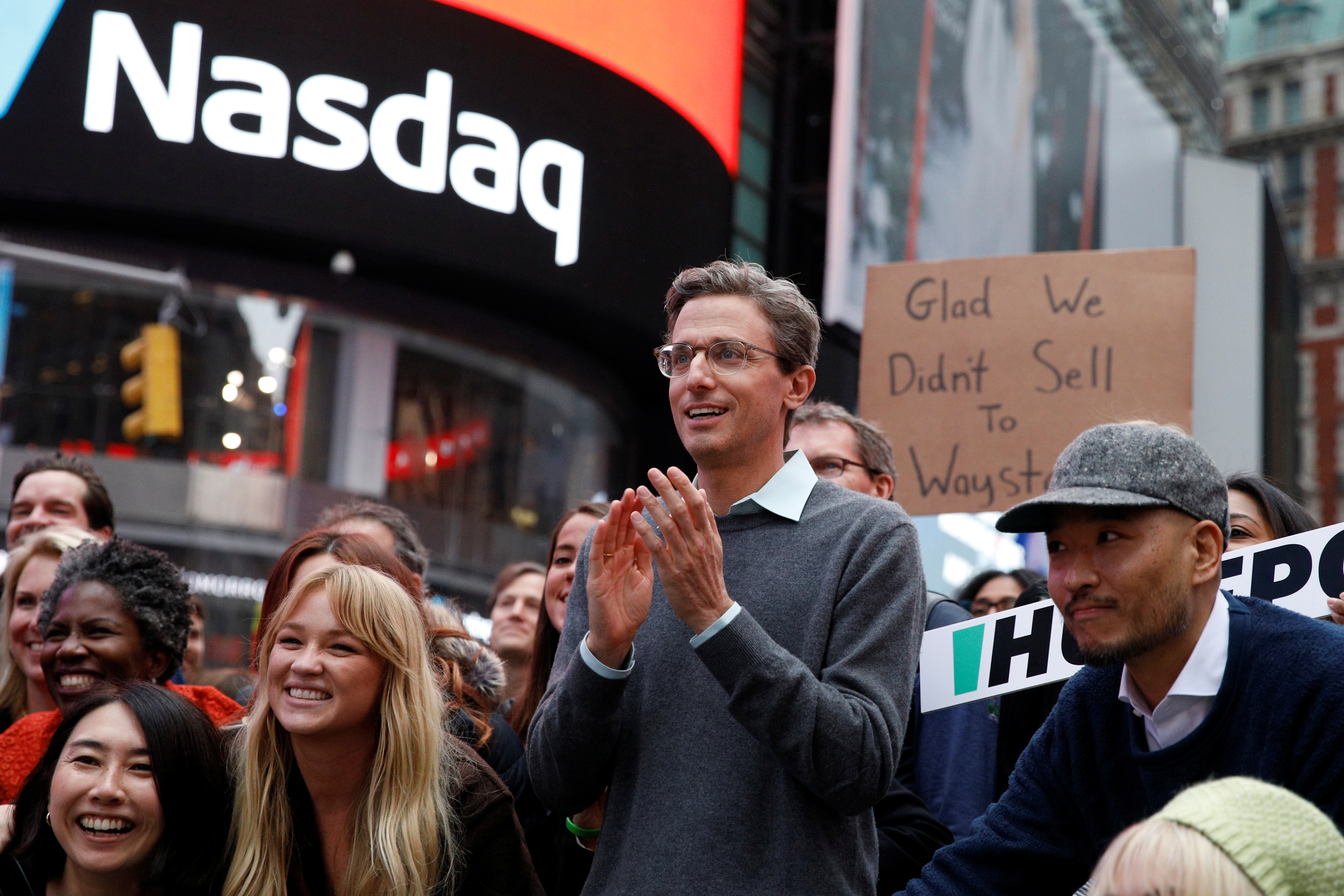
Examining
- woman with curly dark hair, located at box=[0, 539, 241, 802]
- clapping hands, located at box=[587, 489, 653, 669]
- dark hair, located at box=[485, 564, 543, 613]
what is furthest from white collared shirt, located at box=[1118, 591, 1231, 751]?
dark hair, located at box=[485, 564, 543, 613]

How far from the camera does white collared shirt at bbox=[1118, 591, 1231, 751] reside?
8.21ft

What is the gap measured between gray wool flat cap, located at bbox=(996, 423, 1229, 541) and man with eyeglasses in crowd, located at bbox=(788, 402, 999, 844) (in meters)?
1.13

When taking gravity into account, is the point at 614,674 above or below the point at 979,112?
below

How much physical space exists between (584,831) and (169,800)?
3.13 ft

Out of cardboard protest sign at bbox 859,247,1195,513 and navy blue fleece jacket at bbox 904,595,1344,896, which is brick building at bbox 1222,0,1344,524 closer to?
cardboard protest sign at bbox 859,247,1195,513

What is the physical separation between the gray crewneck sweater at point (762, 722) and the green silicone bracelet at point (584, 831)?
260 mm

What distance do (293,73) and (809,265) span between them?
8.32 meters

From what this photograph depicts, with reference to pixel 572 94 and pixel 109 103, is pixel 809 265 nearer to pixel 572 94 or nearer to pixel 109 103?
pixel 572 94

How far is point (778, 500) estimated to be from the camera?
2.92m

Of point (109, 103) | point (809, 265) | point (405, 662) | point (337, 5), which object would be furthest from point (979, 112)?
point (405, 662)

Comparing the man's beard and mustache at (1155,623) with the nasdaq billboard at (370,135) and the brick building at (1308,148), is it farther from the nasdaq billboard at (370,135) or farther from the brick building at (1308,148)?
Result: the brick building at (1308,148)

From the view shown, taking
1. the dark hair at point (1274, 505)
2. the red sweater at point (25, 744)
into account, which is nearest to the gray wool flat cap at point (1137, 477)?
the dark hair at point (1274, 505)

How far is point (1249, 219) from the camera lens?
21328 millimetres

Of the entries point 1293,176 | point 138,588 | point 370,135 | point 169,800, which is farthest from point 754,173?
point 1293,176
